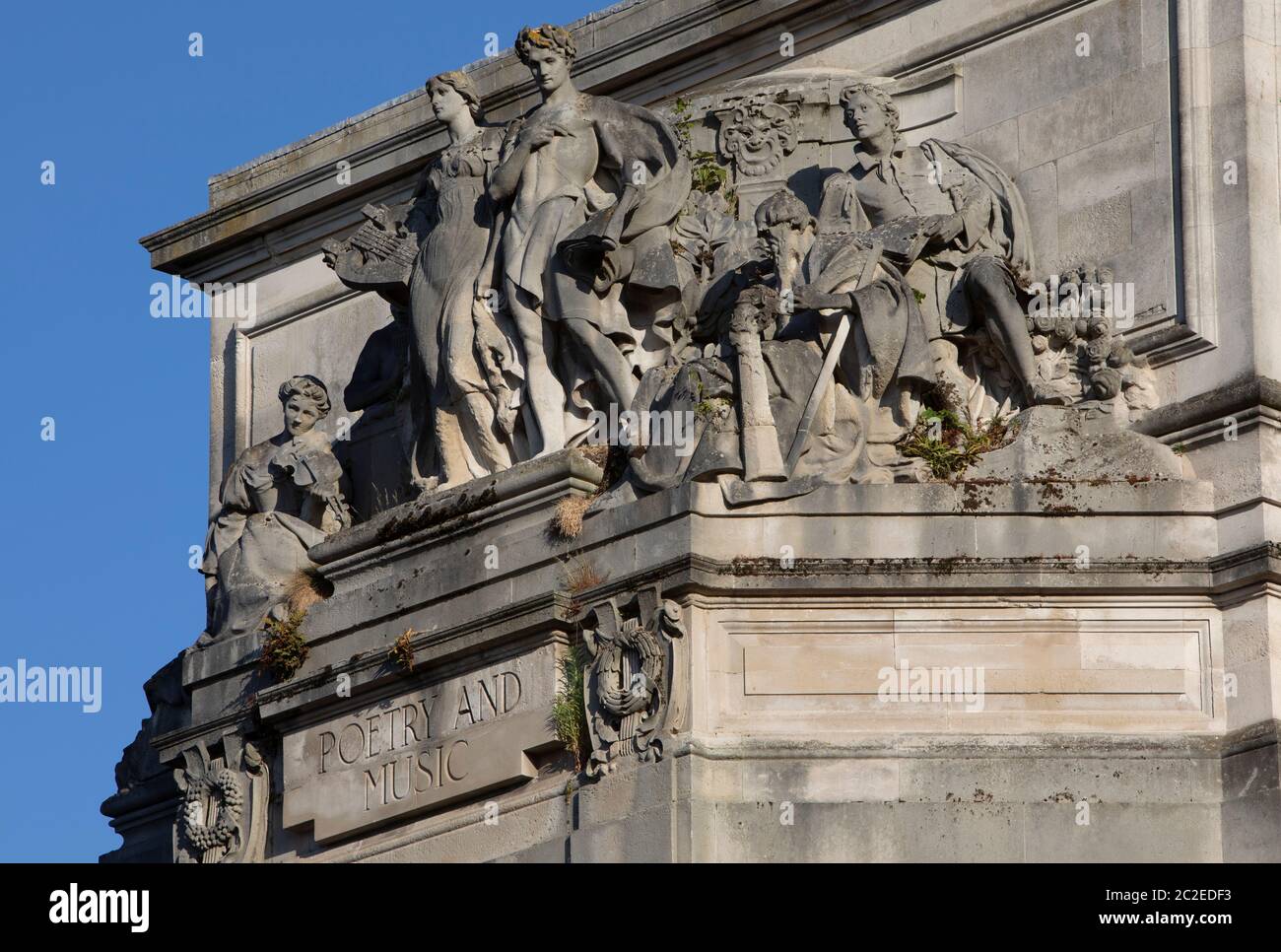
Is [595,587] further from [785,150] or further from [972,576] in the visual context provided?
[785,150]

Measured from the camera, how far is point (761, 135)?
2883 cm

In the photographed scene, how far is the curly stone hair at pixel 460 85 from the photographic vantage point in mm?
29250

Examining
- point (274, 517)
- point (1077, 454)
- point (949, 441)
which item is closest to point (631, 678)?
point (949, 441)

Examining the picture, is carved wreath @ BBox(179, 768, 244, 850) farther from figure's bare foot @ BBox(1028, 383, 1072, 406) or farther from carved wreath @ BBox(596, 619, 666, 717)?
figure's bare foot @ BBox(1028, 383, 1072, 406)

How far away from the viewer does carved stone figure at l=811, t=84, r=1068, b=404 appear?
2683cm

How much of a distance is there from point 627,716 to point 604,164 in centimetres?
511

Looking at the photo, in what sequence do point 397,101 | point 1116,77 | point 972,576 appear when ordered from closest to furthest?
point 972,576, point 1116,77, point 397,101

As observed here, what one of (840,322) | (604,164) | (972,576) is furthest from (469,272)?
(972,576)

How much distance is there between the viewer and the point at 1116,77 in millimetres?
27578

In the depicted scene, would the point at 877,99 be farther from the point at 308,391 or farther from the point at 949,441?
the point at 308,391

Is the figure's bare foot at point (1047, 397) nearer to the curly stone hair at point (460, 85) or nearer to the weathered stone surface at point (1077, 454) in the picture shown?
the weathered stone surface at point (1077, 454)

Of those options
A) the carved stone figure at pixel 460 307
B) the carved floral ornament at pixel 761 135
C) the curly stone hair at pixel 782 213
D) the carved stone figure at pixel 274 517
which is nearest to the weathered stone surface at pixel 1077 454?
the curly stone hair at pixel 782 213

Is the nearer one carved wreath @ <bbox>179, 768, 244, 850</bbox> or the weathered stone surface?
the weathered stone surface

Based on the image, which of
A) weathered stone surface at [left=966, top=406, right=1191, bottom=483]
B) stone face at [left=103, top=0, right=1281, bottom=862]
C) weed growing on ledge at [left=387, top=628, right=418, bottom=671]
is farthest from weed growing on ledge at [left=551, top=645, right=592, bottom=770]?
weathered stone surface at [left=966, top=406, right=1191, bottom=483]
